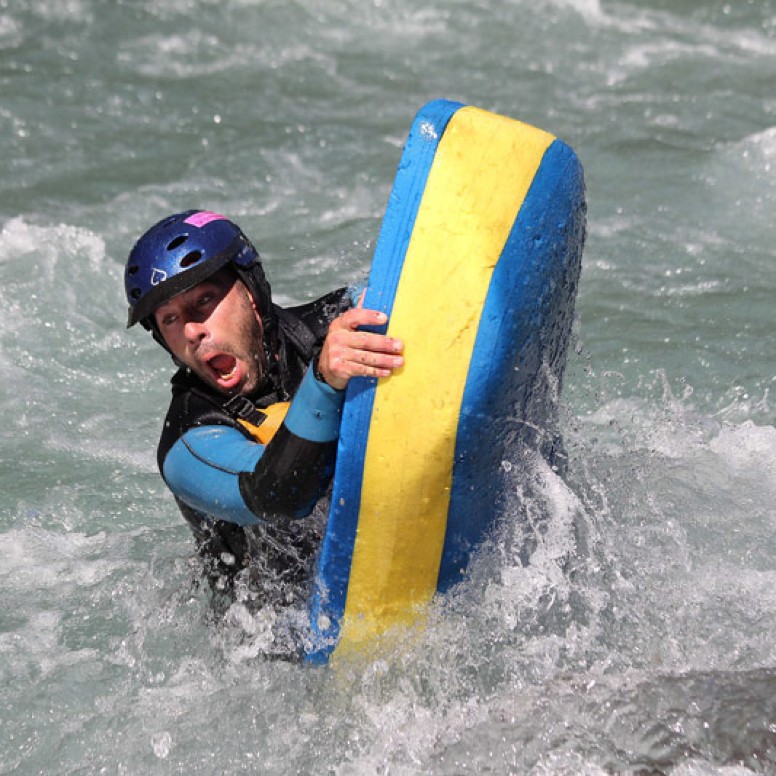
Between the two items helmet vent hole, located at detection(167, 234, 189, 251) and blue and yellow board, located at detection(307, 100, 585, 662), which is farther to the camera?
helmet vent hole, located at detection(167, 234, 189, 251)

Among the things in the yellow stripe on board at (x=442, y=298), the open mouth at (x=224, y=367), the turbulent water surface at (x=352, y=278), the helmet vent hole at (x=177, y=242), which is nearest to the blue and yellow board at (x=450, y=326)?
the yellow stripe on board at (x=442, y=298)

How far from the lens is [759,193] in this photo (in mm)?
7598

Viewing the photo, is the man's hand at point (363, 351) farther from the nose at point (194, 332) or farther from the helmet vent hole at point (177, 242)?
the helmet vent hole at point (177, 242)

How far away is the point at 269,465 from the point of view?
126 inches

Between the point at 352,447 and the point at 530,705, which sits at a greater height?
the point at 352,447

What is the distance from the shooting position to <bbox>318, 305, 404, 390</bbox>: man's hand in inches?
122

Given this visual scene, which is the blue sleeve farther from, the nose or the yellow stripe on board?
the nose

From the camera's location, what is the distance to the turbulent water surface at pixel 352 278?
3502mm

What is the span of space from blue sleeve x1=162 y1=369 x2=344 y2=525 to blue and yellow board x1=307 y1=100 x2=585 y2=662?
61 mm

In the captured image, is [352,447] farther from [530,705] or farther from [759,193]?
[759,193]

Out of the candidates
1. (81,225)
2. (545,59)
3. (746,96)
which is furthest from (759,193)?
(81,225)


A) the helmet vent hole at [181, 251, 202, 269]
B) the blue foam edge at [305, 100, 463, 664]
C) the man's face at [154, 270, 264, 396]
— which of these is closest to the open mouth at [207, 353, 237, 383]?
the man's face at [154, 270, 264, 396]

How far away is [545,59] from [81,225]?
4102 mm

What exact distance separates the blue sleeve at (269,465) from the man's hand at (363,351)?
0.09 meters
